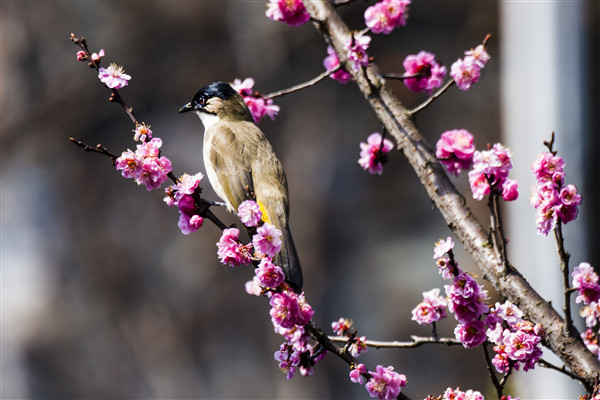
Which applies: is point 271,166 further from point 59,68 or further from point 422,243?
point 59,68

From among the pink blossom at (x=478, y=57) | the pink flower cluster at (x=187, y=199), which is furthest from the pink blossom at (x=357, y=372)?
the pink blossom at (x=478, y=57)

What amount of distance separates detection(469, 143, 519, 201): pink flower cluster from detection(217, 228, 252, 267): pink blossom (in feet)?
1.44

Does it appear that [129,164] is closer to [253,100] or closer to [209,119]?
[253,100]

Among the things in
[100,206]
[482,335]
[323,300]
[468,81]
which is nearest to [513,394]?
[482,335]

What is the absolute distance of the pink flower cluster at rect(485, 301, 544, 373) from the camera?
127 centimetres

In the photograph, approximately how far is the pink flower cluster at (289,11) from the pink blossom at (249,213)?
0.62m

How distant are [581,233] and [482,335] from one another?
370cm

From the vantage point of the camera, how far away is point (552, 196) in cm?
130

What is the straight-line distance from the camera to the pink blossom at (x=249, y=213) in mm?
1312

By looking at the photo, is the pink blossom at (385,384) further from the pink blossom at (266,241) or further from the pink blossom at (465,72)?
the pink blossom at (465,72)

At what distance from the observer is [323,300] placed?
5355 millimetres

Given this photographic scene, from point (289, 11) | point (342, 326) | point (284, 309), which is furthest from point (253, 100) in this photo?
point (284, 309)

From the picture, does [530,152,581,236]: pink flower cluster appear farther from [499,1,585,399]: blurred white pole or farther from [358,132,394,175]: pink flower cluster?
[499,1,585,399]: blurred white pole

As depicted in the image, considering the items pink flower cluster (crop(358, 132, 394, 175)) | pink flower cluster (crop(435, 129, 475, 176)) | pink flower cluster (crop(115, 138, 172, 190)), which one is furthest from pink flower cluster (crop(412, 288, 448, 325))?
pink flower cluster (crop(115, 138, 172, 190))
